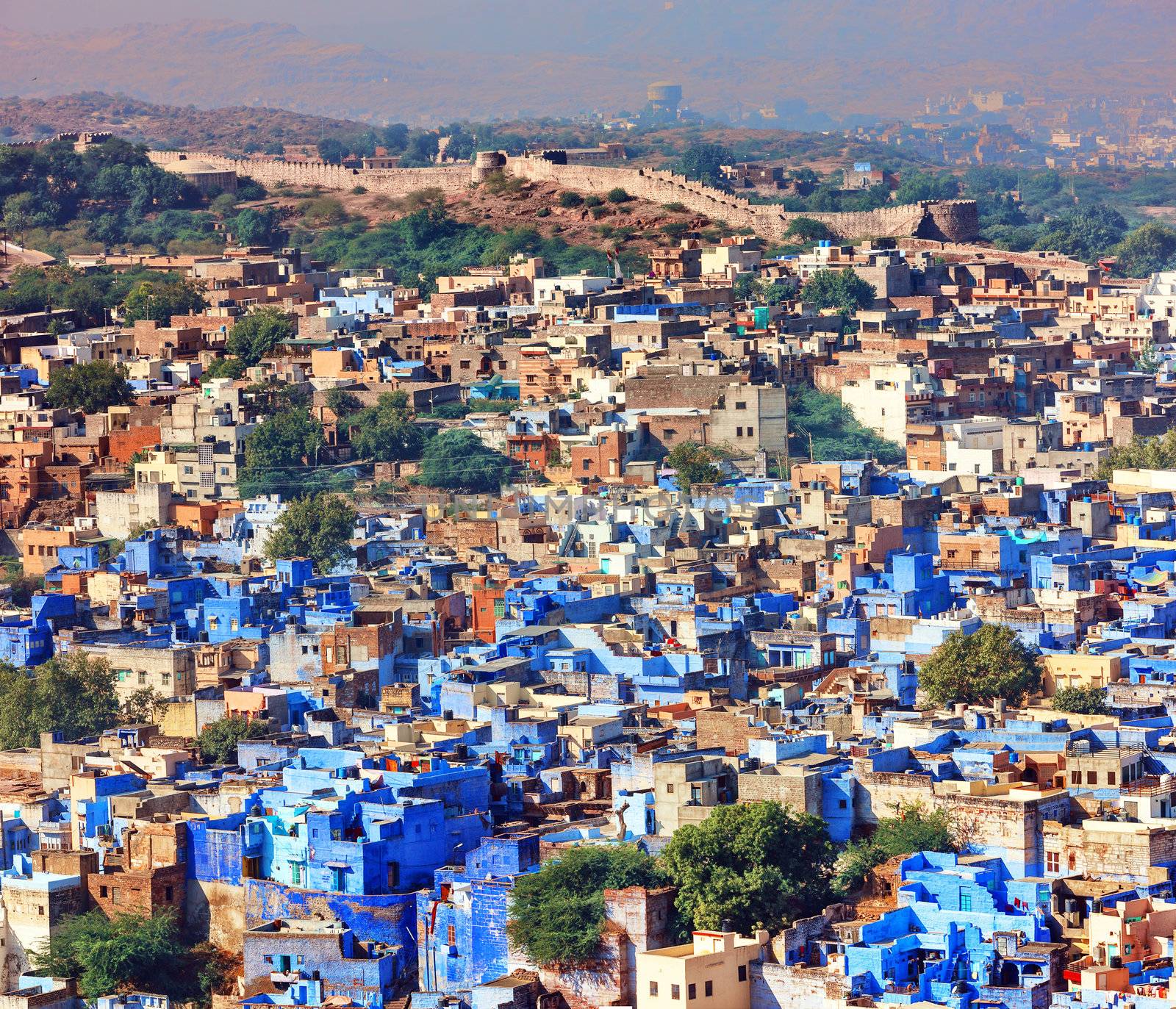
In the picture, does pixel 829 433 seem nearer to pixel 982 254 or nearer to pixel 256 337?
pixel 256 337

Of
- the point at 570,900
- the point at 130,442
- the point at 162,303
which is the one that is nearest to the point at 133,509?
the point at 130,442

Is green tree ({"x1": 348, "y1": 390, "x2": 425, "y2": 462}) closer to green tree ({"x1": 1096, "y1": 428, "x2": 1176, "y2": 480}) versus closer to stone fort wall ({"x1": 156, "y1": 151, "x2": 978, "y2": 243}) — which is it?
green tree ({"x1": 1096, "y1": 428, "x2": 1176, "y2": 480})

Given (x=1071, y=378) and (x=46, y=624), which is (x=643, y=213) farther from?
(x=46, y=624)

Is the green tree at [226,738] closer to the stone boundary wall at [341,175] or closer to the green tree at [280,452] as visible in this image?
the green tree at [280,452]

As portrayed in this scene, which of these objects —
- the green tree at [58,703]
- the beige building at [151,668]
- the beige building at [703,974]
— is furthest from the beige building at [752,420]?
the beige building at [703,974]

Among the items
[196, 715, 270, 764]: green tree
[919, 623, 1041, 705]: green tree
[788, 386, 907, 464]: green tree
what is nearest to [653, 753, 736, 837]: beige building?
[919, 623, 1041, 705]: green tree

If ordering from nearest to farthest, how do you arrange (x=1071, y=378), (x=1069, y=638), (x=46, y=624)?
(x=1069, y=638)
(x=46, y=624)
(x=1071, y=378)

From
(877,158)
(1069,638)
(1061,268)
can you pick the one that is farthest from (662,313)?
(877,158)
